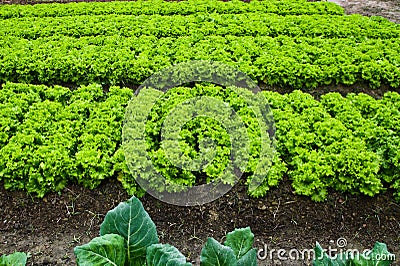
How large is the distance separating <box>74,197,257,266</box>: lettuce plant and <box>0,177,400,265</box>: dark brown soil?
3349 millimetres

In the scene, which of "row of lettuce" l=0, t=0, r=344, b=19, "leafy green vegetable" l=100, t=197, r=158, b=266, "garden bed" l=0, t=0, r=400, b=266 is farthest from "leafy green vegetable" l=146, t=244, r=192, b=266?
"row of lettuce" l=0, t=0, r=344, b=19

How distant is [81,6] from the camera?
11.7 m

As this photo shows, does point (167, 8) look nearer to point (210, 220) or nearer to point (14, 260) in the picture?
point (210, 220)

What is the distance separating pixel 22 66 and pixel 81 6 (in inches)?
159

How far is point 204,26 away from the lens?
10078 millimetres

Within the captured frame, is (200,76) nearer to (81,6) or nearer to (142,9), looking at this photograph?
(142,9)

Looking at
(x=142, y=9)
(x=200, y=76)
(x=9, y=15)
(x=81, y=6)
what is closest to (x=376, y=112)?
(x=200, y=76)

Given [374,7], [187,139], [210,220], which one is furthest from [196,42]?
[374,7]

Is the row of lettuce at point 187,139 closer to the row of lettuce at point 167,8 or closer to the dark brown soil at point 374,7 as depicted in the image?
the row of lettuce at point 167,8

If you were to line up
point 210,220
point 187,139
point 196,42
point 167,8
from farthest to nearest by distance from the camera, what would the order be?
point 167,8 < point 196,42 < point 187,139 < point 210,220

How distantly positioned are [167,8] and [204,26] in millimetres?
1919

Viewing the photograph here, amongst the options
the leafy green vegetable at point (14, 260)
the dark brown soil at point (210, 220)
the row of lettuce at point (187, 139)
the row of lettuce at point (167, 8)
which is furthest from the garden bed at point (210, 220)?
the row of lettuce at point (167, 8)

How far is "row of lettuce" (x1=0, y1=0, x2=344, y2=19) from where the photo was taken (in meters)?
11.4

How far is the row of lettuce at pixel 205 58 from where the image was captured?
809 cm
